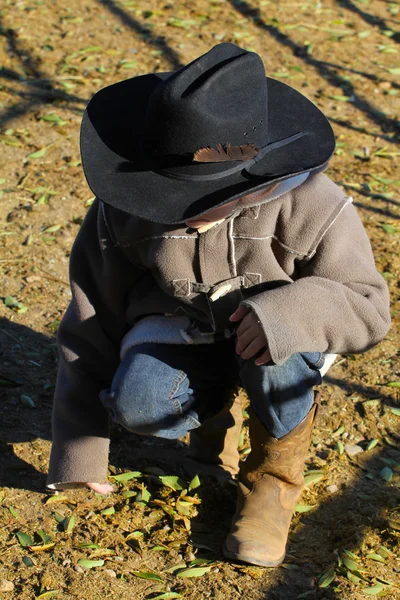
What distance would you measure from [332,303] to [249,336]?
220 mm

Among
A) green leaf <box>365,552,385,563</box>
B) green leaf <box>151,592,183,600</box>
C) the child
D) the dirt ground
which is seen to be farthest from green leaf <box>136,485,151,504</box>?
green leaf <box>365,552,385,563</box>

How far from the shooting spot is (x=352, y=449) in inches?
111

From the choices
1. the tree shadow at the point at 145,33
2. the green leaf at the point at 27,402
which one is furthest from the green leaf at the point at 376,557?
the tree shadow at the point at 145,33

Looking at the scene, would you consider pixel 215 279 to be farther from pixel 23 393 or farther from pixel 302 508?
pixel 23 393

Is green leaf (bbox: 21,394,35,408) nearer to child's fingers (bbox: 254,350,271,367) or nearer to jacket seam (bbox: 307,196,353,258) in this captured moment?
child's fingers (bbox: 254,350,271,367)

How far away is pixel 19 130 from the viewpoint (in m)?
4.54

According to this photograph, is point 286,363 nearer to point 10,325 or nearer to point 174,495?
point 174,495

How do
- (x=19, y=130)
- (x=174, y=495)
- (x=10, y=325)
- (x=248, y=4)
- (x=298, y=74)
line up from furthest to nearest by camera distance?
1. (x=248, y=4)
2. (x=298, y=74)
3. (x=19, y=130)
4. (x=10, y=325)
5. (x=174, y=495)

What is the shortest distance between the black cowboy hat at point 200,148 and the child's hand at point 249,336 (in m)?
0.29

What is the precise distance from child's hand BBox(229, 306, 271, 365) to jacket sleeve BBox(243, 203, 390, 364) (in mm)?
29

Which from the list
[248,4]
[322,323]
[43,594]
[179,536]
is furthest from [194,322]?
[248,4]

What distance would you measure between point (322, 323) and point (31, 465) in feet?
A: 3.74

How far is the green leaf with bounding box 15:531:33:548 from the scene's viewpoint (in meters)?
2.36

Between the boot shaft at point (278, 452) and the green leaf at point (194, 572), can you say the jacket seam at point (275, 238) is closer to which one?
the boot shaft at point (278, 452)
